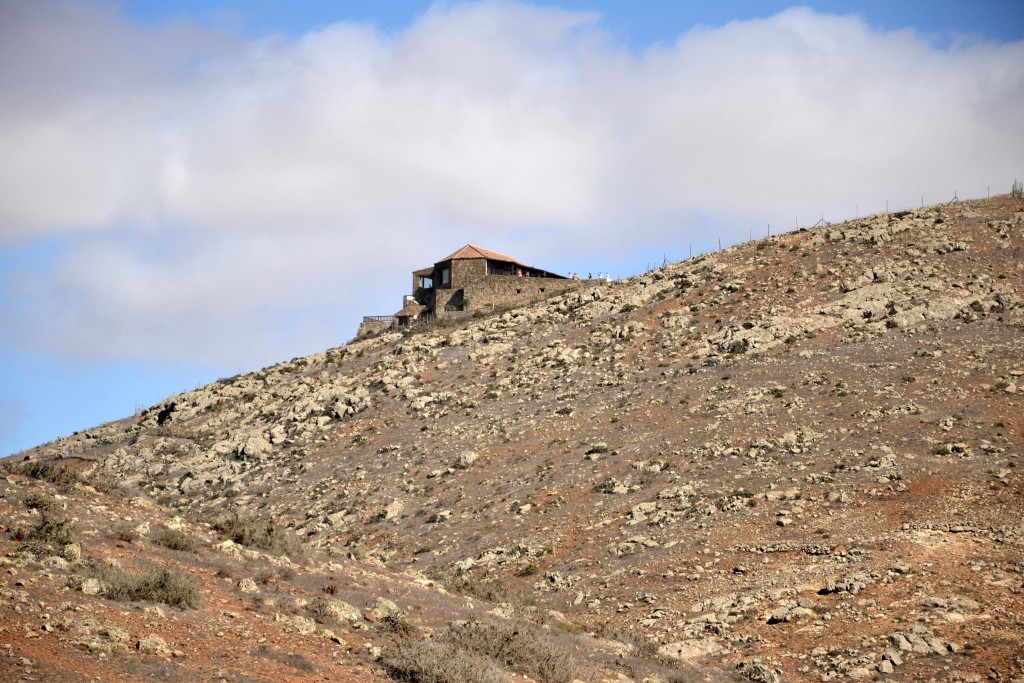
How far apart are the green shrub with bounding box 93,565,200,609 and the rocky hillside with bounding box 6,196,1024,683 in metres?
0.05

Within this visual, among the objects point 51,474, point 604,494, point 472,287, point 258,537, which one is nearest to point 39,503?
point 51,474

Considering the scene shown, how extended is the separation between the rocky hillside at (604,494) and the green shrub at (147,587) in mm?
53

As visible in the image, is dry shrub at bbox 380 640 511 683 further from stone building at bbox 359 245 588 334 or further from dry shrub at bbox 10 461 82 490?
stone building at bbox 359 245 588 334

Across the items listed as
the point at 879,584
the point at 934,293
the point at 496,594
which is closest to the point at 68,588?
the point at 496,594

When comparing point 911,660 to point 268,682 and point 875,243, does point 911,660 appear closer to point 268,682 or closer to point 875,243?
point 268,682

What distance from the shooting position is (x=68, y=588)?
17.4 meters

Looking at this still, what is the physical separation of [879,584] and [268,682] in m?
17.9

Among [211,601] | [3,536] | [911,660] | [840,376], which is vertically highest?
[840,376]

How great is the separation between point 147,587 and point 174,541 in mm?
3722

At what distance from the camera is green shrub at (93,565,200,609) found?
17.8 meters

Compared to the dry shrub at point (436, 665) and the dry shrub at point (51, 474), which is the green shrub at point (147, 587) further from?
the dry shrub at point (51, 474)

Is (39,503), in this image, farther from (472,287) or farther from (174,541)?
(472,287)

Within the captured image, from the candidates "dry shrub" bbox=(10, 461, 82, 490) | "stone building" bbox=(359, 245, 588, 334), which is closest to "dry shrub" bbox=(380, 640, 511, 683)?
"dry shrub" bbox=(10, 461, 82, 490)

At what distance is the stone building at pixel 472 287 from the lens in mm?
68000
